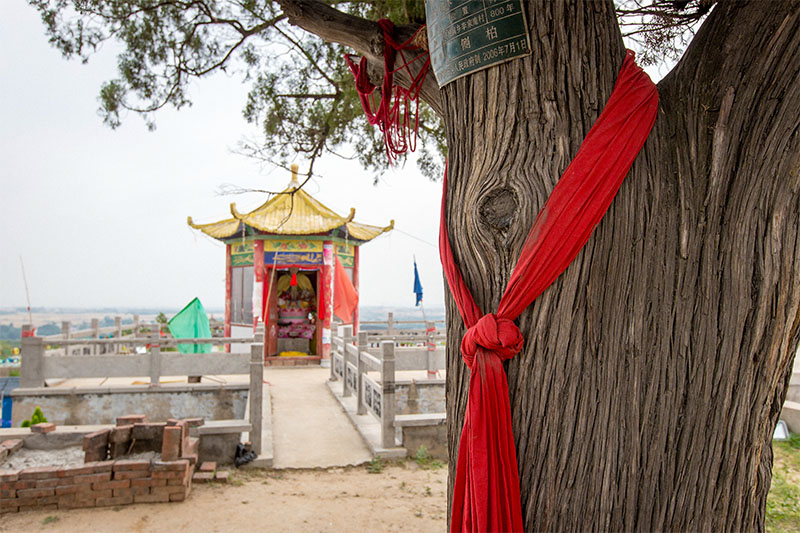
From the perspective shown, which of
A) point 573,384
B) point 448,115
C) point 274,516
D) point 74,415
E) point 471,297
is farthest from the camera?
point 74,415

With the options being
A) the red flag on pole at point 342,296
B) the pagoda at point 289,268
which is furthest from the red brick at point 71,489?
the pagoda at point 289,268

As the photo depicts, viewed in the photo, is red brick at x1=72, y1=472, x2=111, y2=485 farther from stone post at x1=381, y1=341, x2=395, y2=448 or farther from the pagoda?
the pagoda

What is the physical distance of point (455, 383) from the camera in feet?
6.76

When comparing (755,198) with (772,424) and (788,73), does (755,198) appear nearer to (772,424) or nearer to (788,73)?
(788,73)

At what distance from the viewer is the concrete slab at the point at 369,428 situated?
639 centimetres

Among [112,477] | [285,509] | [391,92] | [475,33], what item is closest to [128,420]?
[112,477]

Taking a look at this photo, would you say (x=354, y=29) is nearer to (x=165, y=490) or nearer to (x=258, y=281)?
(x=165, y=490)

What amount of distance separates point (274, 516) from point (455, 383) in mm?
3339

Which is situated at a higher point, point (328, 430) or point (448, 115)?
point (448, 115)

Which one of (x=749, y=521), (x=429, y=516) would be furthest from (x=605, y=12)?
(x=429, y=516)

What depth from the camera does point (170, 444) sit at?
16.2 feet

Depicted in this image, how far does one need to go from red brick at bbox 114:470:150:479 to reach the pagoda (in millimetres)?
8517

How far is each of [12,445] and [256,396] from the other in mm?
2421

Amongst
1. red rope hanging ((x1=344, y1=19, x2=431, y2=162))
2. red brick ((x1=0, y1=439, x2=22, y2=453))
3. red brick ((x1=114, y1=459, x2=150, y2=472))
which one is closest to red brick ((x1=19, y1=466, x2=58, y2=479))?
red brick ((x1=114, y1=459, x2=150, y2=472))
